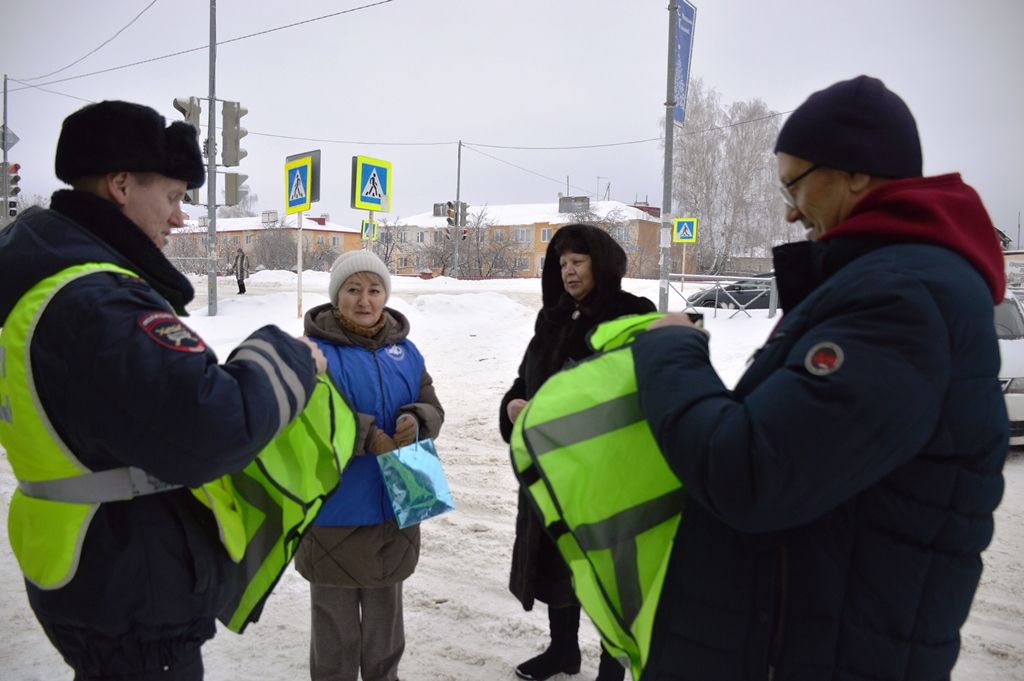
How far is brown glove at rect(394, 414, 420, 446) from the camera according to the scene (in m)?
2.98

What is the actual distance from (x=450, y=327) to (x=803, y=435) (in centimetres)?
1318

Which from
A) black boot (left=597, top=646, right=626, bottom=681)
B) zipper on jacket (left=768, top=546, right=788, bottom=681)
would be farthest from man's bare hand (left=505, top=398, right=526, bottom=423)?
zipper on jacket (left=768, top=546, right=788, bottom=681)

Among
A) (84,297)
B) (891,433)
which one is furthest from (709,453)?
(84,297)

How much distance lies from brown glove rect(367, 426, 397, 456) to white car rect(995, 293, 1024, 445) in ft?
21.4

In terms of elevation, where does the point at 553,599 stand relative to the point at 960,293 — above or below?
below

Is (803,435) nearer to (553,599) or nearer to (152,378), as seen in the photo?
(152,378)

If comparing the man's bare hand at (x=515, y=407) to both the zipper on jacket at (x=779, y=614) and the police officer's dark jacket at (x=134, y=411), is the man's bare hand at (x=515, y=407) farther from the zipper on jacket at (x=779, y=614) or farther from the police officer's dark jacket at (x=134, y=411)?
the zipper on jacket at (x=779, y=614)

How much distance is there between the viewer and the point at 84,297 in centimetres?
150

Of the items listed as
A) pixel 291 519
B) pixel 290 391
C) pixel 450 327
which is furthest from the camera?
pixel 450 327

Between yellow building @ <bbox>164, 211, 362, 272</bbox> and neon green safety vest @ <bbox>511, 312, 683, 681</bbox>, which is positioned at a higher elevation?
yellow building @ <bbox>164, 211, 362, 272</bbox>

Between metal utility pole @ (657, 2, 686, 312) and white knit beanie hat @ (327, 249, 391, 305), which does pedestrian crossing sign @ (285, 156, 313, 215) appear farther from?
white knit beanie hat @ (327, 249, 391, 305)

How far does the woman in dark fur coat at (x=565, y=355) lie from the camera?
320 cm

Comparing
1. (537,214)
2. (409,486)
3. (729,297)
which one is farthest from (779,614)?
(537,214)

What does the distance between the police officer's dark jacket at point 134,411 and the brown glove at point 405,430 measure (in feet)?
3.96
